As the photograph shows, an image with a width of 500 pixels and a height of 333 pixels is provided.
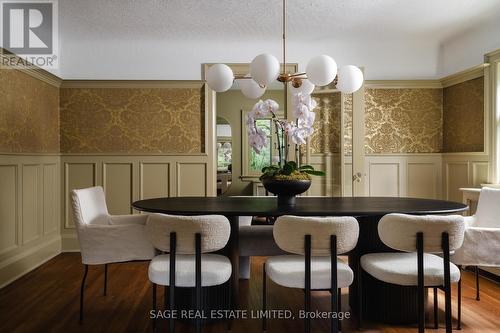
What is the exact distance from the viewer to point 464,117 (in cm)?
434

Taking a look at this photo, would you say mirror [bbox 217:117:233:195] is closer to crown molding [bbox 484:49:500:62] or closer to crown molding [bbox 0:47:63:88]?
crown molding [bbox 0:47:63:88]

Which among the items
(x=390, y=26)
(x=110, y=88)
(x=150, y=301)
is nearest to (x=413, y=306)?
(x=150, y=301)

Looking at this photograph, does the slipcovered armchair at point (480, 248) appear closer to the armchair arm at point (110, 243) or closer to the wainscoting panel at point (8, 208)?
the armchair arm at point (110, 243)

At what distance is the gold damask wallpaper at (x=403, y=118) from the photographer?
15.5 ft

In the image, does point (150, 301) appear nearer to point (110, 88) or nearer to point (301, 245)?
point (301, 245)

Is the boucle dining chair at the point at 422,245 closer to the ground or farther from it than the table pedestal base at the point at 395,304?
farther from it

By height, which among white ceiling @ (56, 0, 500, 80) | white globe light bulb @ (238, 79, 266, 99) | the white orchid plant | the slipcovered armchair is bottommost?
the slipcovered armchair

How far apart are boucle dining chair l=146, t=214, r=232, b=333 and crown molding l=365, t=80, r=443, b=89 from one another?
346 centimetres

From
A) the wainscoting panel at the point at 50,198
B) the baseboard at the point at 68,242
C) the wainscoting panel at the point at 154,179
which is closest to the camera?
the wainscoting panel at the point at 50,198

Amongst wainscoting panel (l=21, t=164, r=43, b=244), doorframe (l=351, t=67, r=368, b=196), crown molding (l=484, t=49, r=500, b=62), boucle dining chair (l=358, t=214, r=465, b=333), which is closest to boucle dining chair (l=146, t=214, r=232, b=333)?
boucle dining chair (l=358, t=214, r=465, b=333)

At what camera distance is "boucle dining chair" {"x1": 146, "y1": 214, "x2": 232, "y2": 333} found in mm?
1863

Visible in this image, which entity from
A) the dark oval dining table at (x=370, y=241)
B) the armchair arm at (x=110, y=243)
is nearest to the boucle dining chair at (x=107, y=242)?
the armchair arm at (x=110, y=243)

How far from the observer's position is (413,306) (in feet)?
8.16

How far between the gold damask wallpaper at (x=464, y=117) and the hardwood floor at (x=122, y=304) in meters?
1.45
